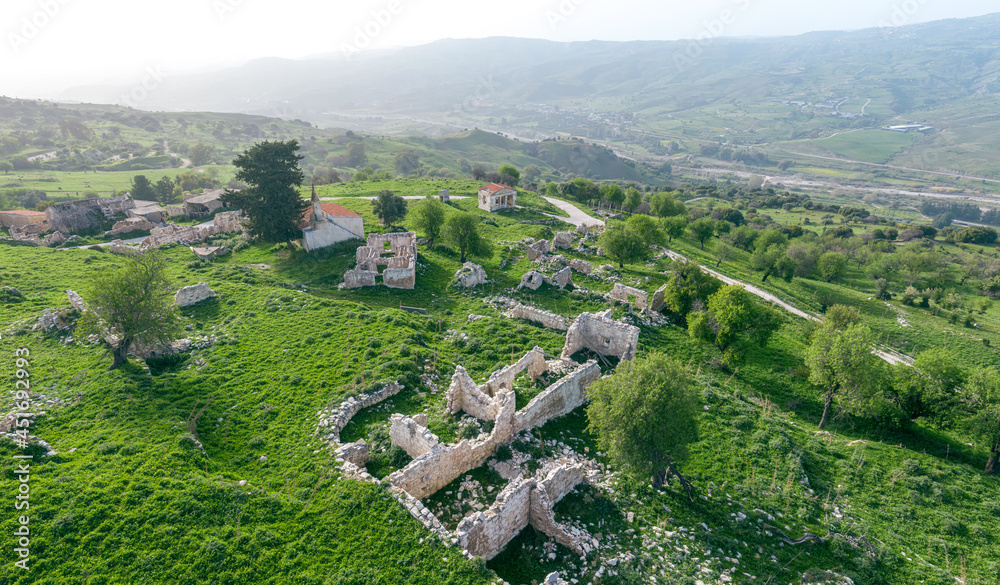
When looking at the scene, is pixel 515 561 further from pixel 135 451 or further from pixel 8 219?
pixel 8 219

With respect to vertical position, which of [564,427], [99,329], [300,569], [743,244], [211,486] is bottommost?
[743,244]

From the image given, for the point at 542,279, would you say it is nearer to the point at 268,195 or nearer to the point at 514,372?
the point at 514,372

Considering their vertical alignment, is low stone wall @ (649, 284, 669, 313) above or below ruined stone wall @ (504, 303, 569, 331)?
below

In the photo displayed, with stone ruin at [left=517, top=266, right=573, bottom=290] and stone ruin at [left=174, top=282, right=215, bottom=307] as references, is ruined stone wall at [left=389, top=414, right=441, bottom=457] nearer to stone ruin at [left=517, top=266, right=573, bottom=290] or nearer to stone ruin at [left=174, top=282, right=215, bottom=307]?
stone ruin at [left=517, top=266, right=573, bottom=290]

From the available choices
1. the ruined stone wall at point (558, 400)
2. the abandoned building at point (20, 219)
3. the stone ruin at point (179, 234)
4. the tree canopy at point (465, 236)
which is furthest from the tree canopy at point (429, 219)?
the abandoned building at point (20, 219)

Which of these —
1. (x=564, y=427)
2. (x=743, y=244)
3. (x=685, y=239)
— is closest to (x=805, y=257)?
(x=743, y=244)

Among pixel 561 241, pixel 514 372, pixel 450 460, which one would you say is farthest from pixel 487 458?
pixel 561 241

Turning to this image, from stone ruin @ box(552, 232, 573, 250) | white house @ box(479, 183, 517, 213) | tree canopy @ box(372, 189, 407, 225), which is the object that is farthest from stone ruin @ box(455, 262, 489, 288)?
→ white house @ box(479, 183, 517, 213)
